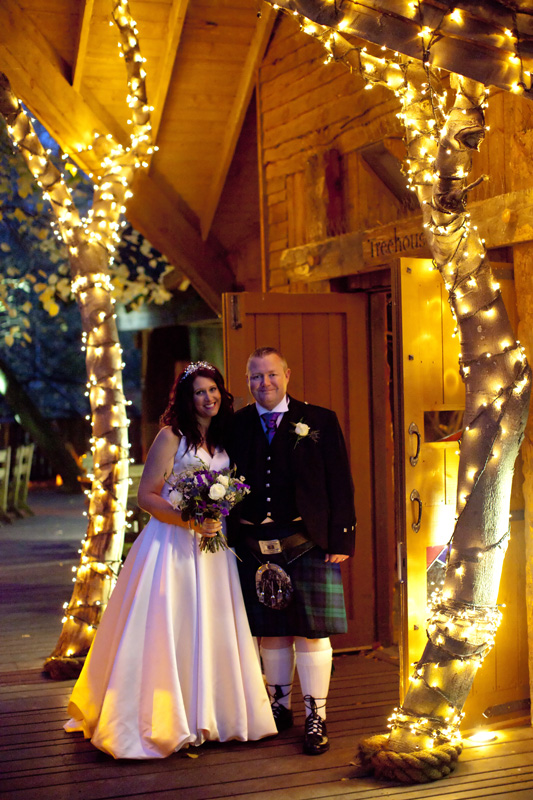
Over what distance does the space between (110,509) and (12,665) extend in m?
1.12

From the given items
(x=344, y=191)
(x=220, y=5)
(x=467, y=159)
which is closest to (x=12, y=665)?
(x=344, y=191)

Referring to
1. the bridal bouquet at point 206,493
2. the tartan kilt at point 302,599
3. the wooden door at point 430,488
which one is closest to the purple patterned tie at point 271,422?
the bridal bouquet at point 206,493

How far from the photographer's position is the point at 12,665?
232 inches

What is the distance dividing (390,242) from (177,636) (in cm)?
262

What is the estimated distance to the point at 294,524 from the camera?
4.34m

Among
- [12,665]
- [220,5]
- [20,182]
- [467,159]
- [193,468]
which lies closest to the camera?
[467,159]

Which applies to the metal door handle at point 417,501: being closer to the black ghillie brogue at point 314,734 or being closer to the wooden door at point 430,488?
the wooden door at point 430,488

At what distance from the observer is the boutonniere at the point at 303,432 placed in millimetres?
4277

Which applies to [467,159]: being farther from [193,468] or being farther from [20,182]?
[20,182]

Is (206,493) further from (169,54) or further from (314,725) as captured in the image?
(169,54)

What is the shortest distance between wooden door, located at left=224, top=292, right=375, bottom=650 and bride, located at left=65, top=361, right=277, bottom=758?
Answer: 138 cm

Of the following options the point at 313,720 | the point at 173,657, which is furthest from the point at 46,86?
the point at 313,720

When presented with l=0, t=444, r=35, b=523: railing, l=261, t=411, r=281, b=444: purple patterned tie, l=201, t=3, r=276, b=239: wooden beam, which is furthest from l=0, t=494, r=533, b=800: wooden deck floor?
l=0, t=444, r=35, b=523: railing

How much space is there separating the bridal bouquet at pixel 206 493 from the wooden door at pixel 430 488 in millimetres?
768
